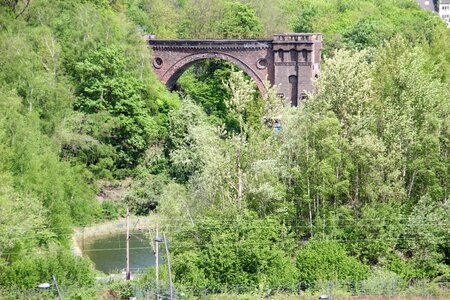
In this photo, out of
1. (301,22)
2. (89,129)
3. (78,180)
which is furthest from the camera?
(301,22)

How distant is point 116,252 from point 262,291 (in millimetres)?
13533

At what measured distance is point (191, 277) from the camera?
38.7 m

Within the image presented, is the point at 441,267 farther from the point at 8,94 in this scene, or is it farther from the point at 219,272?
the point at 8,94

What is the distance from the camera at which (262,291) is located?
3825 centimetres

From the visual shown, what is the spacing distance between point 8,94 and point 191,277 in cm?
1508

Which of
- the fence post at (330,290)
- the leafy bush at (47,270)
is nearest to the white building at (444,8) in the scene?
the fence post at (330,290)

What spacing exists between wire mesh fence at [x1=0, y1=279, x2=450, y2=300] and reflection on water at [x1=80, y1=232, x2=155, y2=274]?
6345mm

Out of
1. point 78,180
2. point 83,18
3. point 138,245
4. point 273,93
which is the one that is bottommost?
point 138,245

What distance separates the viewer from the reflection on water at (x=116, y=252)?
47.1 m

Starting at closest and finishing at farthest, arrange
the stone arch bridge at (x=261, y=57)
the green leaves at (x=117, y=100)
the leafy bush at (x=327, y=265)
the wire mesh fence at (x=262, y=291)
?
the wire mesh fence at (x=262, y=291), the leafy bush at (x=327, y=265), the green leaves at (x=117, y=100), the stone arch bridge at (x=261, y=57)

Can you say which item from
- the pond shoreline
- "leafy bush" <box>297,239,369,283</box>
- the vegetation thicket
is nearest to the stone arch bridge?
the vegetation thicket

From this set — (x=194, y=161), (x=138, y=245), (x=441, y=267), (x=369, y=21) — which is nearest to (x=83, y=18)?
(x=194, y=161)

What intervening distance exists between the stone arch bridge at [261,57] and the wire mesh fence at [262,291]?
2934 centimetres

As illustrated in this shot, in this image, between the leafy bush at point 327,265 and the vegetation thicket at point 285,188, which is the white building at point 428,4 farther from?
the leafy bush at point 327,265
